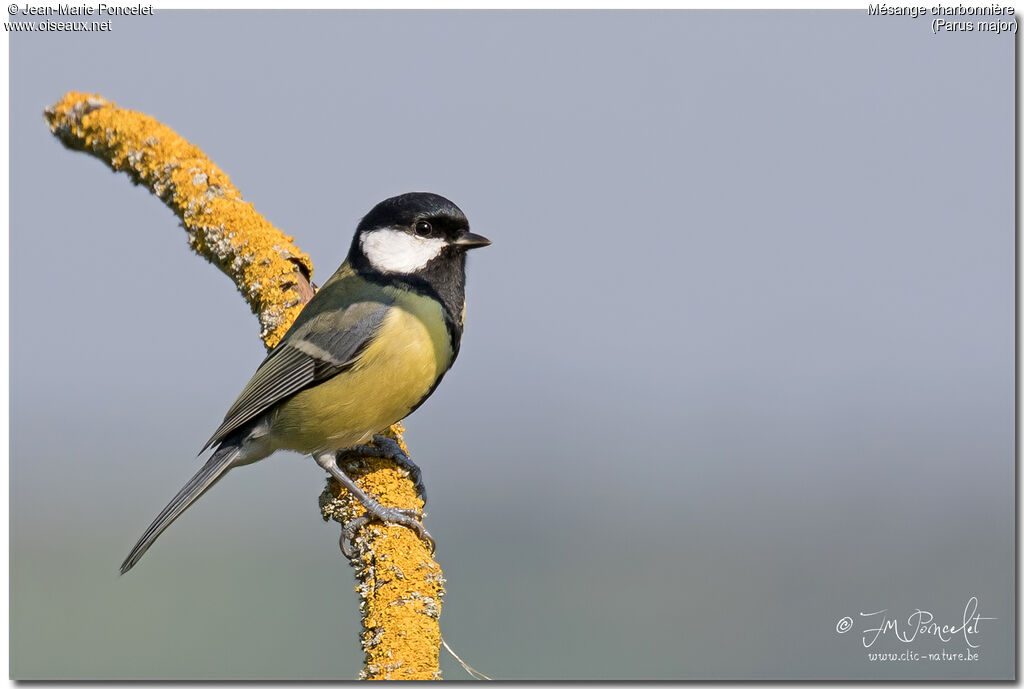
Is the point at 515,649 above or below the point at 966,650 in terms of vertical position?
below

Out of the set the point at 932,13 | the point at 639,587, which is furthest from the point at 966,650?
the point at 639,587

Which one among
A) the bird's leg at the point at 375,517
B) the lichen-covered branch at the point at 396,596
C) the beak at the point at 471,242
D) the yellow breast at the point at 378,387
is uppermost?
the beak at the point at 471,242

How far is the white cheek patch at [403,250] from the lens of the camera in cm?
450

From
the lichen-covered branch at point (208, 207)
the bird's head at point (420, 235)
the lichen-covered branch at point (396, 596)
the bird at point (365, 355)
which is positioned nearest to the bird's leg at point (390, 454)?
the bird at point (365, 355)

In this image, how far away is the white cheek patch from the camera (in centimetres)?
450

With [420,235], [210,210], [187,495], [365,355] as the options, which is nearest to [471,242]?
[420,235]

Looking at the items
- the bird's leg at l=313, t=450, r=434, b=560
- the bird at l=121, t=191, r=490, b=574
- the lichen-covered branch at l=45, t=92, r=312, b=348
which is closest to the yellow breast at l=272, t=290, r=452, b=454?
the bird at l=121, t=191, r=490, b=574

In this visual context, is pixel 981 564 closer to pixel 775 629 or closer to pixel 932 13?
pixel 932 13

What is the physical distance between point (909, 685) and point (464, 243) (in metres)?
2.53

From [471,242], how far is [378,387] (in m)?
0.79

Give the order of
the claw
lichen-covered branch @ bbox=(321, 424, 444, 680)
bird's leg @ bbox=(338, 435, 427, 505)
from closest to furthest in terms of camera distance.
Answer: lichen-covered branch @ bbox=(321, 424, 444, 680) < the claw < bird's leg @ bbox=(338, 435, 427, 505)

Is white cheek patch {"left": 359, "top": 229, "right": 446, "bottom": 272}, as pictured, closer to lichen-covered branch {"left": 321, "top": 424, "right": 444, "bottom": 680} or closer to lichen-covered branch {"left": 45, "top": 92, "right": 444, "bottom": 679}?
lichen-covered branch {"left": 45, "top": 92, "right": 444, "bottom": 679}

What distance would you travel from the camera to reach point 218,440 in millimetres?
4438

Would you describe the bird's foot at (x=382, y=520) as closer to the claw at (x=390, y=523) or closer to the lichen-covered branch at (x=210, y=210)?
the claw at (x=390, y=523)
